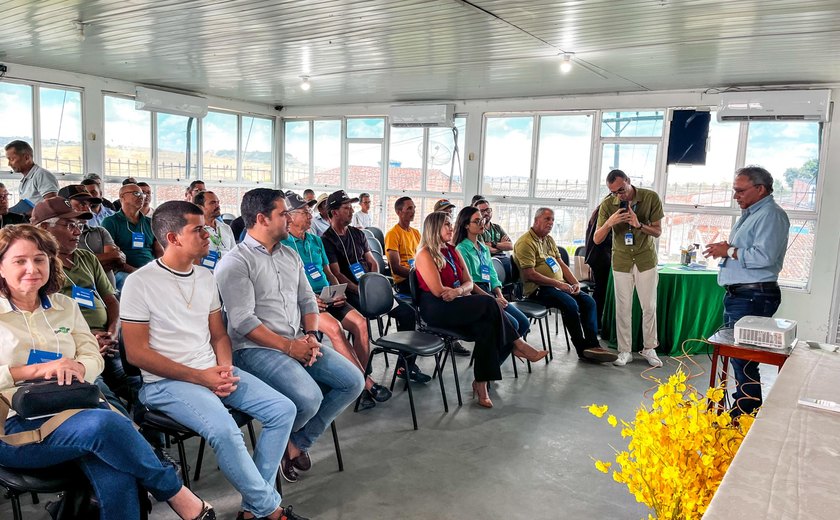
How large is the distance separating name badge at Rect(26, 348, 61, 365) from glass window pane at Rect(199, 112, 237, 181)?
7.80m

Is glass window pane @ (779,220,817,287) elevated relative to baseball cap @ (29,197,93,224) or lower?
lower

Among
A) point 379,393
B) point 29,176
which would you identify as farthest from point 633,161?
point 29,176

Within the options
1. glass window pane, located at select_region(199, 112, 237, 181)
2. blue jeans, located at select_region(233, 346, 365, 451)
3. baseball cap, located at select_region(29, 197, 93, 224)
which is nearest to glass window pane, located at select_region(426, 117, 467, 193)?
glass window pane, located at select_region(199, 112, 237, 181)

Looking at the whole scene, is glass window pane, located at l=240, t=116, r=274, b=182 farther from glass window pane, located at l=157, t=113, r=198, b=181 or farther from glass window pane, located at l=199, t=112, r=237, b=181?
glass window pane, located at l=157, t=113, r=198, b=181

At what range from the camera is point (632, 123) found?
24.4 feet

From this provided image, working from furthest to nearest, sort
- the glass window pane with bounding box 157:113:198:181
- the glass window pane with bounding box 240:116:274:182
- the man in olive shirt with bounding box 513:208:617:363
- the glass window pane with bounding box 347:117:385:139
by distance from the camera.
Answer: the glass window pane with bounding box 240:116:274:182
the glass window pane with bounding box 347:117:385:139
the glass window pane with bounding box 157:113:198:181
the man in olive shirt with bounding box 513:208:617:363

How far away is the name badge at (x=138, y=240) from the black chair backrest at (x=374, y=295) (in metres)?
1.77

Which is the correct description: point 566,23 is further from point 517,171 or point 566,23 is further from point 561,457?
point 517,171

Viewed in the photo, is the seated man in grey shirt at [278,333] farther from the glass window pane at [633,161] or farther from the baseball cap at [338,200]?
the glass window pane at [633,161]

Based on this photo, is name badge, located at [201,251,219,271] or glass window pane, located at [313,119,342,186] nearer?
name badge, located at [201,251,219,271]

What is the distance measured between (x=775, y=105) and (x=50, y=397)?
23.2ft

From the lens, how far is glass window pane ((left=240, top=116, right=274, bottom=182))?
1011cm

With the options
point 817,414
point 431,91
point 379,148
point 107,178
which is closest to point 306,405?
point 817,414

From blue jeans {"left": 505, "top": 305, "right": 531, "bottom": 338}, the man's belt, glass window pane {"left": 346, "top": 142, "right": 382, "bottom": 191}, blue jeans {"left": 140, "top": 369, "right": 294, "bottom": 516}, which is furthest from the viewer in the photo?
glass window pane {"left": 346, "top": 142, "right": 382, "bottom": 191}
